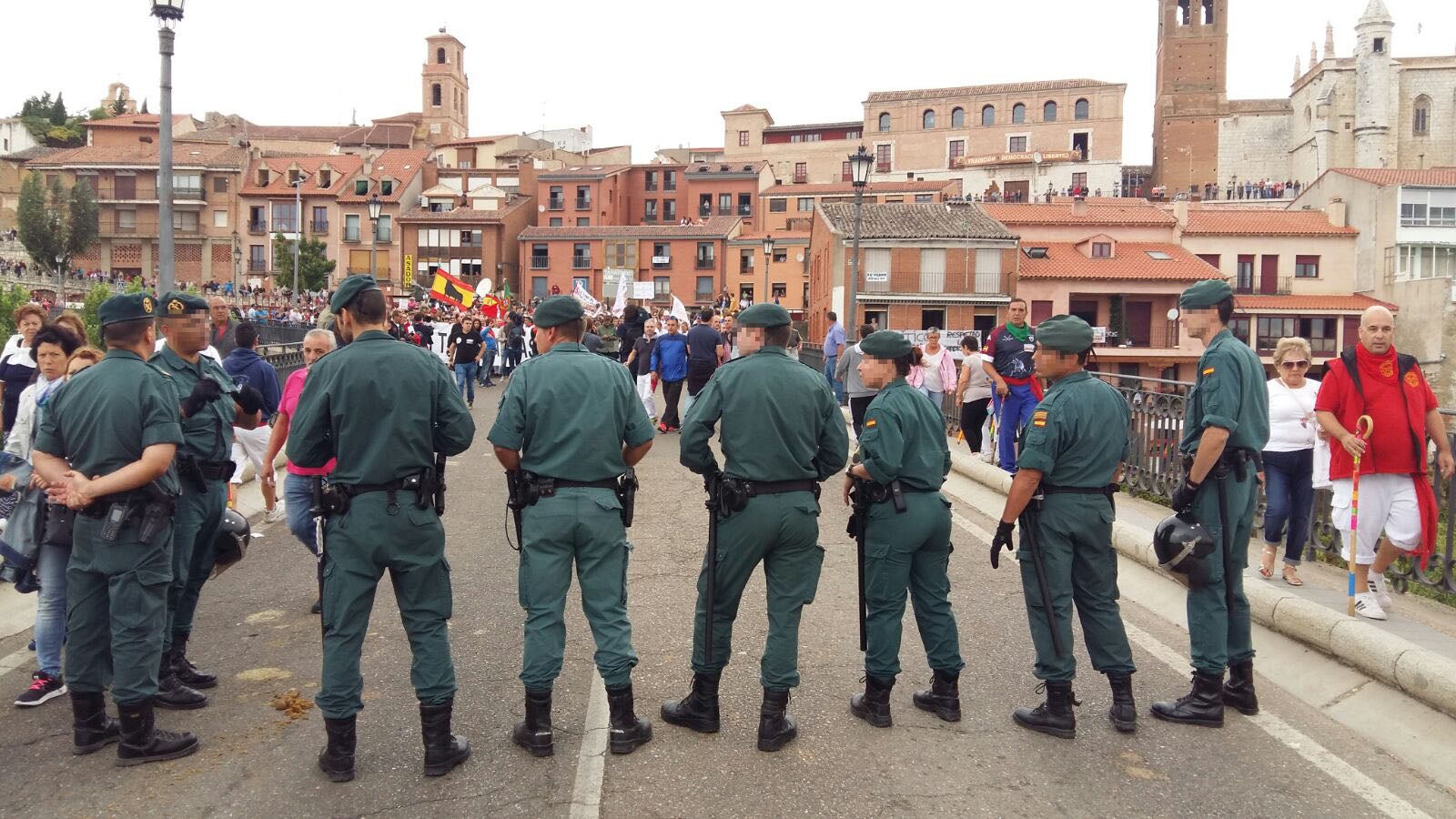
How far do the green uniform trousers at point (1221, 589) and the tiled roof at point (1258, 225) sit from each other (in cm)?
6059

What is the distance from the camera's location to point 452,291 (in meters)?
27.0

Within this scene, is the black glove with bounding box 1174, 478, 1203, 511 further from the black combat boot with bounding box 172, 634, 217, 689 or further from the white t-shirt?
the black combat boot with bounding box 172, 634, 217, 689

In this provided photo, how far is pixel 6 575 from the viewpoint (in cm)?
521

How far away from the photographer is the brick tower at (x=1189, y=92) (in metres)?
91.8

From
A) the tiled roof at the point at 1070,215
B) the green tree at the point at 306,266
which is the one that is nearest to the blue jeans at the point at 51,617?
the tiled roof at the point at 1070,215

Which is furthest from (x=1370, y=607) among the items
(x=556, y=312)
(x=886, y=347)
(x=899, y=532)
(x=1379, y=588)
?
(x=556, y=312)

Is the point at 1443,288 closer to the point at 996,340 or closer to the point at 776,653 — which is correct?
the point at 996,340

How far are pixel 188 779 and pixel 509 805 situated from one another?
1.39 metres

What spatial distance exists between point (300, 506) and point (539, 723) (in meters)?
3.01

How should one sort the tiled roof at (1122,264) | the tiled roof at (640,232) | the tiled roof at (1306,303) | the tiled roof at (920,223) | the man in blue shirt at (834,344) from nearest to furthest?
1. the man in blue shirt at (834,344)
2. the tiled roof at (920,223)
3. the tiled roof at (1122,264)
4. the tiled roof at (1306,303)
5. the tiled roof at (640,232)

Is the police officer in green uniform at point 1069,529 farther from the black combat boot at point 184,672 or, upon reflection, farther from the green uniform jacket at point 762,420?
the black combat boot at point 184,672

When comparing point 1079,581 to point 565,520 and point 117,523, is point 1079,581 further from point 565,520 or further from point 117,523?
point 117,523

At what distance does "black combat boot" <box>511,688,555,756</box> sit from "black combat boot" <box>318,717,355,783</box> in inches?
28.5

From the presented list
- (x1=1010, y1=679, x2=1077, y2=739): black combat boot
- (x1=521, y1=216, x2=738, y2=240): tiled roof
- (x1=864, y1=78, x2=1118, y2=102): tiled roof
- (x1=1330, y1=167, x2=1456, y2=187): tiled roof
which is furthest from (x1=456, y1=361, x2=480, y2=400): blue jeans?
(x1=864, y1=78, x2=1118, y2=102): tiled roof
